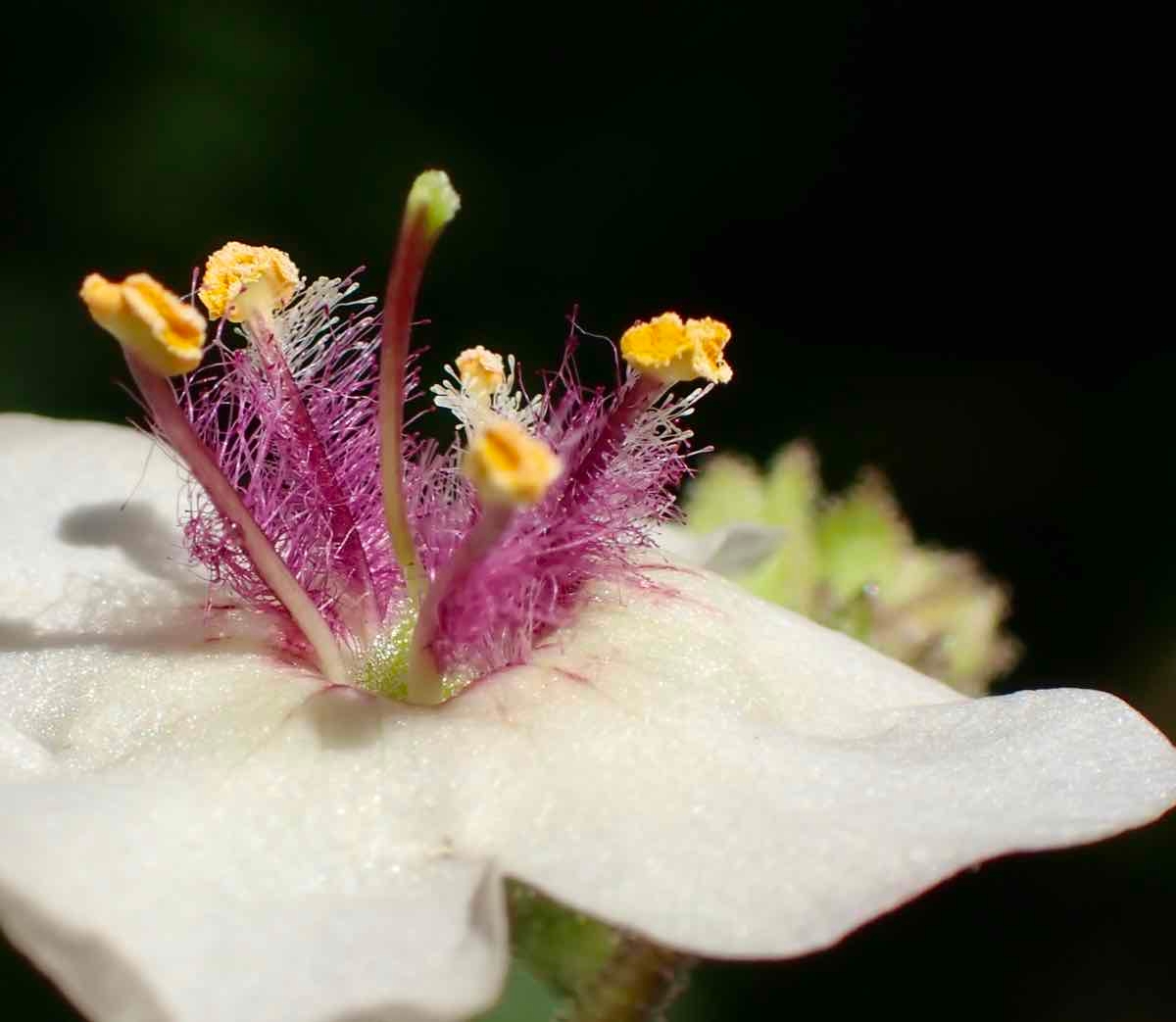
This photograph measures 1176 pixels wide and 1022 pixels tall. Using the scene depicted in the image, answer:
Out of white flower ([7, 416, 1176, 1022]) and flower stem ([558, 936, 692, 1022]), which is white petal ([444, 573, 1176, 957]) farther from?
flower stem ([558, 936, 692, 1022])

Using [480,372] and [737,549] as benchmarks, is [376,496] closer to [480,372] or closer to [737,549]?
[480,372]

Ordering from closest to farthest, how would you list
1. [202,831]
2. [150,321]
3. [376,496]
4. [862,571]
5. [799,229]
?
1. [202,831]
2. [150,321]
3. [376,496]
4. [862,571]
5. [799,229]

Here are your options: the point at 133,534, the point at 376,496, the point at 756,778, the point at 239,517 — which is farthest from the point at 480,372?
the point at 756,778

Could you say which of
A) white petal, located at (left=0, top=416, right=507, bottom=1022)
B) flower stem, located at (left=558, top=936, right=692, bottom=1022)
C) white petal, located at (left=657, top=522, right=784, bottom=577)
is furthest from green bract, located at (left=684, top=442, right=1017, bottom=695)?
white petal, located at (left=0, top=416, right=507, bottom=1022)

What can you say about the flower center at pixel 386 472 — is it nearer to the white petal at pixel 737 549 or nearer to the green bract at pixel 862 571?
the white petal at pixel 737 549

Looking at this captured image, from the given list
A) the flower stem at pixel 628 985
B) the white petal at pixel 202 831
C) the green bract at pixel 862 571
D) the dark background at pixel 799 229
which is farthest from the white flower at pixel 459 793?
the dark background at pixel 799 229
